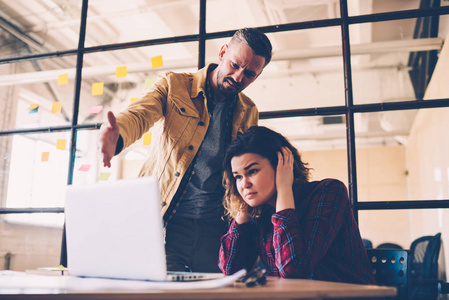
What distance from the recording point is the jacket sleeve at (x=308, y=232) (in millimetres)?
1135

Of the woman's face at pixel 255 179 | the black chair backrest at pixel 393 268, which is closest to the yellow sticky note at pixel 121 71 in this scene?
the woman's face at pixel 255 179

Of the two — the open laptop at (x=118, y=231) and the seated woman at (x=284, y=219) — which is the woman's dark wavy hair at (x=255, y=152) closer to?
the seated woman at (x=284, y=219)

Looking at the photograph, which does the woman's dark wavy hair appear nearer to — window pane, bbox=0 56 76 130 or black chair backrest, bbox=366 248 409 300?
black chair backrest, bbox=366 248 409 300

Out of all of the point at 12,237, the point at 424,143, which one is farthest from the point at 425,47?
the point at 12,237

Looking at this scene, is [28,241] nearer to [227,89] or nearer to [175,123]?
[175,123]

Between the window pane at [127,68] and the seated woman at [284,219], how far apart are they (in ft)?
11.2

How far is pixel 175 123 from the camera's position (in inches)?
65.3

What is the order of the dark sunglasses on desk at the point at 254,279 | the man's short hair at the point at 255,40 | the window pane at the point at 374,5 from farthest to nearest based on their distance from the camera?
the window pane at the point at 374,5 → the man's short hair at the point at 255,40 → the dark sunglasses on desk at the point at 254,279

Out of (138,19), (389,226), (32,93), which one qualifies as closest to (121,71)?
(138,19)

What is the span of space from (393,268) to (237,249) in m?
0.46

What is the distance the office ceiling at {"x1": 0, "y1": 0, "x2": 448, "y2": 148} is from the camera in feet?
15.2

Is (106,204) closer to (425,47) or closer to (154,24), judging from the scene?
(425,47)

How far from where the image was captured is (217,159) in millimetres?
1678

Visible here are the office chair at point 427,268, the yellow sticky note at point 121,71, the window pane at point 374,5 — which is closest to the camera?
the yellow sticky note at point 121,71
